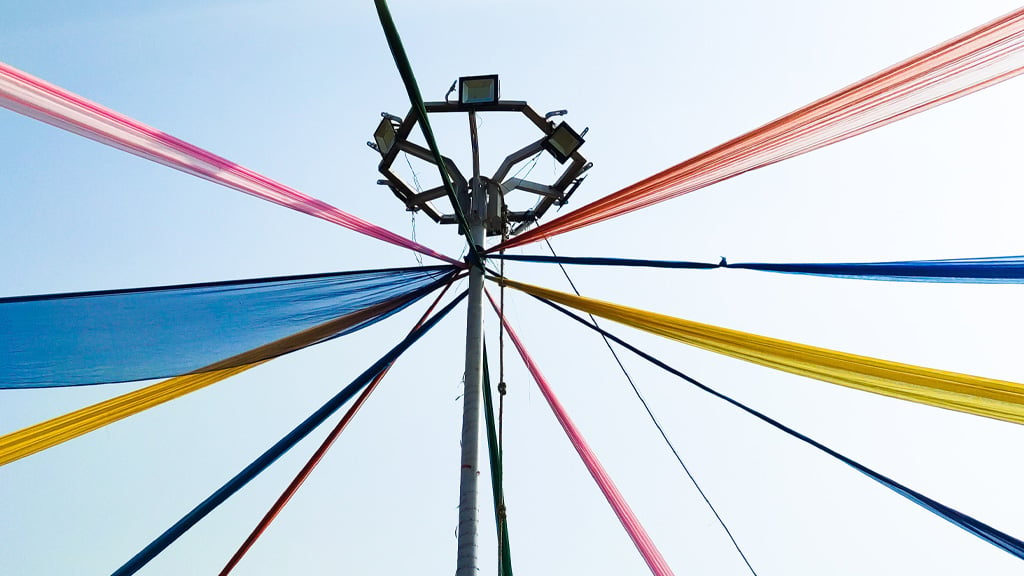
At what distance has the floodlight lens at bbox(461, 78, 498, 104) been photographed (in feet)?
16.5

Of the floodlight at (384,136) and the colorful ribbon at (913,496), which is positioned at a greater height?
the floodlight at (384,136)

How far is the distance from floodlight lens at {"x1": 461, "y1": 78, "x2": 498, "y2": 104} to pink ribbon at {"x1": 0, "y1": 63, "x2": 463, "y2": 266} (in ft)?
3.58

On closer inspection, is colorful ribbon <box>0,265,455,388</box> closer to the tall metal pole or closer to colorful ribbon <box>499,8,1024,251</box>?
the tall metal pole

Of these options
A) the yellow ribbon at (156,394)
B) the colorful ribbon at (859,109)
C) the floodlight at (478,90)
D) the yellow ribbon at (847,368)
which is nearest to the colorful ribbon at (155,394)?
the yellow ribbon at (156,394)

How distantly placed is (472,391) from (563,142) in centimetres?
173

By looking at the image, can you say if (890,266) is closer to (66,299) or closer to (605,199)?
(605,199)

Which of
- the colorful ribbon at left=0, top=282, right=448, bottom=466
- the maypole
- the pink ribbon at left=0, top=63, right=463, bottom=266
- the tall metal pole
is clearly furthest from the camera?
the maypole

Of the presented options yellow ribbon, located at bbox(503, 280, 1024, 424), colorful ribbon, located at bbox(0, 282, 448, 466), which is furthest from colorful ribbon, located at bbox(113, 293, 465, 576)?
yellow ribbon, located at bbox(503, 280, 1024, 424)

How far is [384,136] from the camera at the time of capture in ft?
17.0

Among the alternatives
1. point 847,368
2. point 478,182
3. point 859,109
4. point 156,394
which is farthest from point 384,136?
point 847,368

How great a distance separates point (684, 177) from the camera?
162 inches

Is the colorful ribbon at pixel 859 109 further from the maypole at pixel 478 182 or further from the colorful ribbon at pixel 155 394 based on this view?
the colorful ribbon at pixel 155 394

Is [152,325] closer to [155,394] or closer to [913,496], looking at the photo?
[155,394]

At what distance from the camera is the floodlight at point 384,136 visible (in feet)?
16.8
